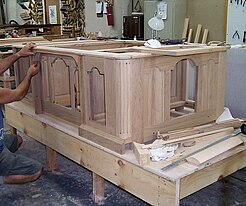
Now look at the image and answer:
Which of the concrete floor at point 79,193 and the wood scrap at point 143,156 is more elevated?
the wood scrap at point 143,156

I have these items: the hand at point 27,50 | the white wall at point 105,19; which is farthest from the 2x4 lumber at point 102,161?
the white wall at point 105,19

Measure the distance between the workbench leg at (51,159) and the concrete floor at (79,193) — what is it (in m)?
0.05

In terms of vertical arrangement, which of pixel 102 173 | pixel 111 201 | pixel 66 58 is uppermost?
pixel 66 58

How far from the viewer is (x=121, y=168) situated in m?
1.92

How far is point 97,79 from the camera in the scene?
7.24 ft

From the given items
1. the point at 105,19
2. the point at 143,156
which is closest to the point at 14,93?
the point at 143,156

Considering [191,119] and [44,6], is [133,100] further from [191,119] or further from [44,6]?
[44,6]

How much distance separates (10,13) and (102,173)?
954cm

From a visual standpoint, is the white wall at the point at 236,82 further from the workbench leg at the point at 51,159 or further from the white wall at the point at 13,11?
the white wall at the point at 13,11

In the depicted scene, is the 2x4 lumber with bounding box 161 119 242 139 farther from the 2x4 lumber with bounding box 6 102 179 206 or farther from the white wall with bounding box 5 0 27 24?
the white wall with bounding box 5 0 27 24

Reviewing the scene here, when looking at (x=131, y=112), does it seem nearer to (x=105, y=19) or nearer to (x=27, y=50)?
(x=27, y=50)

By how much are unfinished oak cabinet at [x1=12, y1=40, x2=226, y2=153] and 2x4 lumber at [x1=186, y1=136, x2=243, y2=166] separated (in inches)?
10.8

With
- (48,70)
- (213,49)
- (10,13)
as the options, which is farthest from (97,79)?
(10,13)

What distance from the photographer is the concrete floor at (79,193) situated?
2326 millimetres
